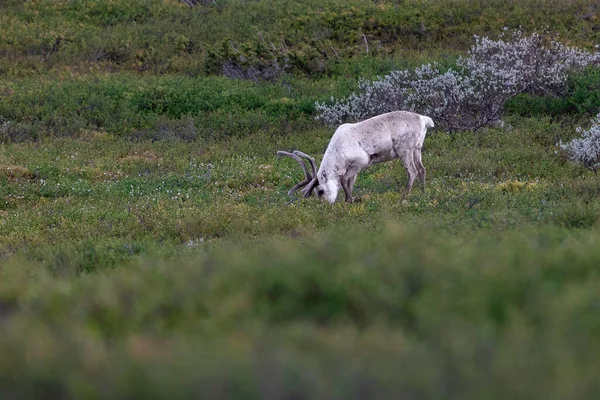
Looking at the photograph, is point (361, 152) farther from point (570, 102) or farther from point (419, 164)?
point (570, 102)

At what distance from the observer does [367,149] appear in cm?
1371

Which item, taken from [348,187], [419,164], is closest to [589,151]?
[419,164]

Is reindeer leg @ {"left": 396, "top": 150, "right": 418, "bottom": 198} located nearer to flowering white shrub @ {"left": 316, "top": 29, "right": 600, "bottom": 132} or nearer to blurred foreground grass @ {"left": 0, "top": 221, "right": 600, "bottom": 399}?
flowering white shrub @ {"left": 316, "top": 29, "right": 600, "bottom": 132}

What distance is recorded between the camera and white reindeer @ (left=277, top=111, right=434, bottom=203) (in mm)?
13453

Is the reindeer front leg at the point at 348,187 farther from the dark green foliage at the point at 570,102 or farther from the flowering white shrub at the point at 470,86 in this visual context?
the dark green foliage at the point at 570,102

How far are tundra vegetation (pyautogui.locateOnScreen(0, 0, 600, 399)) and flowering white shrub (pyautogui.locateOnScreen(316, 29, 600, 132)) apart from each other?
0.34 ft

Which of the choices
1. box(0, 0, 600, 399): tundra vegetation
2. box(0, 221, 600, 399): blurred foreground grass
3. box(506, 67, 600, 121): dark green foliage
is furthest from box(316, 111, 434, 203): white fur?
box(506, 67, 600, 121): dark green foliage

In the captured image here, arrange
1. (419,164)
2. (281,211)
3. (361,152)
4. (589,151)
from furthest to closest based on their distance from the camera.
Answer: (589,151), (419,164), (361,152), (281,211)

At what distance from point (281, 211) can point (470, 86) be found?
11815 millimetres

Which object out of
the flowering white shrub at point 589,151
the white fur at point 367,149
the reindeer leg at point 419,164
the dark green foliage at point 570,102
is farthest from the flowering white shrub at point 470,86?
the white fur at point 367,149

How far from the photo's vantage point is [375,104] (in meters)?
22.4

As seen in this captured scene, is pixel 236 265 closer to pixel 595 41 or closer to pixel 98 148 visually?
pixel 98 148

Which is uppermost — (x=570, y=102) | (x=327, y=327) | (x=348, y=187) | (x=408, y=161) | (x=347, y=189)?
(x=327, y=327)

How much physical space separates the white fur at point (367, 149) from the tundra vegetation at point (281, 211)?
678 mm
